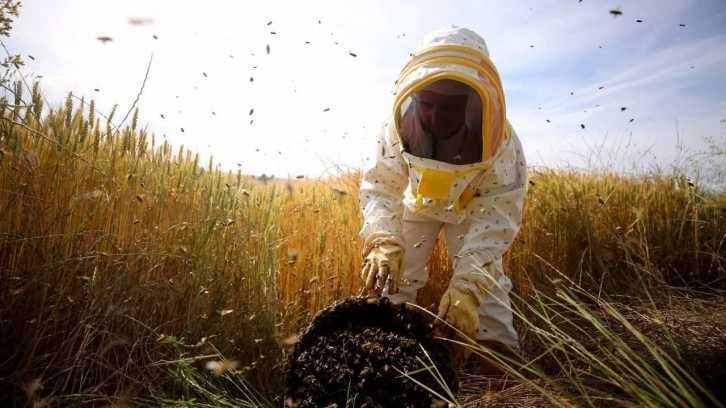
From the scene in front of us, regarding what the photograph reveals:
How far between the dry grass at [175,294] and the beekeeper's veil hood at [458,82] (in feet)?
3.11

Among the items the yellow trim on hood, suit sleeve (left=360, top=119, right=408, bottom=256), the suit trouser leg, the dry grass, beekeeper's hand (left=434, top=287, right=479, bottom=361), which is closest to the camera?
the dry grass

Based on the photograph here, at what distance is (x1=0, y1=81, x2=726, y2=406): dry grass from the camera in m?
1.93

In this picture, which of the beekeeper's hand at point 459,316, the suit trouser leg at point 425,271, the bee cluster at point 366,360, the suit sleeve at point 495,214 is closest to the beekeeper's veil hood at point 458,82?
the suit sleeve at point 495,214

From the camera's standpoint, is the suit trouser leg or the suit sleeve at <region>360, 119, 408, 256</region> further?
the suit trouser leg

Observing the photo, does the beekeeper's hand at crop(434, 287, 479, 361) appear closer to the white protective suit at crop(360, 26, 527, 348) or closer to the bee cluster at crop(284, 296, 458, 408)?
the white protective suit at crop(360, 26, 527, 348)

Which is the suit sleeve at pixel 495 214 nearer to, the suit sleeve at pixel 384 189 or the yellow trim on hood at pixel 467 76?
the yellow trim on hood at pixel 467 76

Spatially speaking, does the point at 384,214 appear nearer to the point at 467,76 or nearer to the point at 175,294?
the point at 467,76

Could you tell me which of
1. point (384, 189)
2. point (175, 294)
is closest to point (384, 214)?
point (384, 189)

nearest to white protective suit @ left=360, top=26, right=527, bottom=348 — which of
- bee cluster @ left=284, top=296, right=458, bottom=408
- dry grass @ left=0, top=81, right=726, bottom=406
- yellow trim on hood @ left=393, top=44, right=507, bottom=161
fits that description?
yellow trim on hood @ left=393, top=44, right=507, bottom=161

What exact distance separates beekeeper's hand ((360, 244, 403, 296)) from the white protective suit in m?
0.08

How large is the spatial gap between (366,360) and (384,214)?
3.79ft

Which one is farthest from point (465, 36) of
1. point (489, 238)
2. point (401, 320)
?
point (401, 320)

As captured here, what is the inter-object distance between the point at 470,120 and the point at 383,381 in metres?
1.70

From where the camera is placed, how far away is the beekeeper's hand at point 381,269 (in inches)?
99.1
